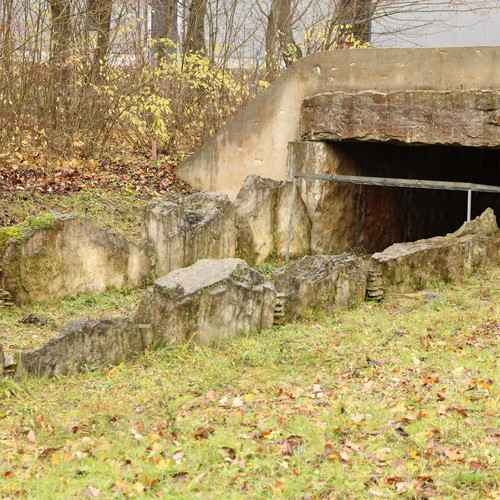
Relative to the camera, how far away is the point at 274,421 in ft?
18.4

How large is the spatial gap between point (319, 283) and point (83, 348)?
10.0 feet

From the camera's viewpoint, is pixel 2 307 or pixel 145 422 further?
pixel 2 307

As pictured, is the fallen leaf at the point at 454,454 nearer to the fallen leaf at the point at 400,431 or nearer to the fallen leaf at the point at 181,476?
the fallen leaf at the point at 400,431

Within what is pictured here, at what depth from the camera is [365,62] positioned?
41.1 ft

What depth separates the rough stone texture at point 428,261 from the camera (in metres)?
9.95

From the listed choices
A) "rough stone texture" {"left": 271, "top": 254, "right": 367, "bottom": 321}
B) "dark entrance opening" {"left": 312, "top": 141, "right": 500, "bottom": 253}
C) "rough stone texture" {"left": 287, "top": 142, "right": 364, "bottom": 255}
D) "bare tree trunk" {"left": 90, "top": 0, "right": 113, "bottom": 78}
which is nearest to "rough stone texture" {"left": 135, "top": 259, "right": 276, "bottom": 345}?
"rough stone texture" {"left": 271, "top": 254, "right": 367, "bottom": 321}

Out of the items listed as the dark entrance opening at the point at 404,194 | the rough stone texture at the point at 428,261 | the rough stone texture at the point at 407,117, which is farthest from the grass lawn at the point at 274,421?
the dark entrance opening at the point at 404,194

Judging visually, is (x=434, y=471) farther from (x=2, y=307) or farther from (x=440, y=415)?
(x=2, y=307)

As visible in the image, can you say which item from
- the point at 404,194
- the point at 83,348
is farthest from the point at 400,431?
the point at 404,194

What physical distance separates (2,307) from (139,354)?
2243mm

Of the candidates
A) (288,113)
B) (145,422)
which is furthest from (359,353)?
(288,113)

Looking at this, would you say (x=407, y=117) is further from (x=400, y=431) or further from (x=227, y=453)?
(x=227, y=453)

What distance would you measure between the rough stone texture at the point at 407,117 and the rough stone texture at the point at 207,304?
4761 millimetres

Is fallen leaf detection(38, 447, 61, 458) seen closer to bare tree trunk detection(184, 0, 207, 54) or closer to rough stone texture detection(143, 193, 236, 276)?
rough stone texture detection(143, 193, 236, 276)
